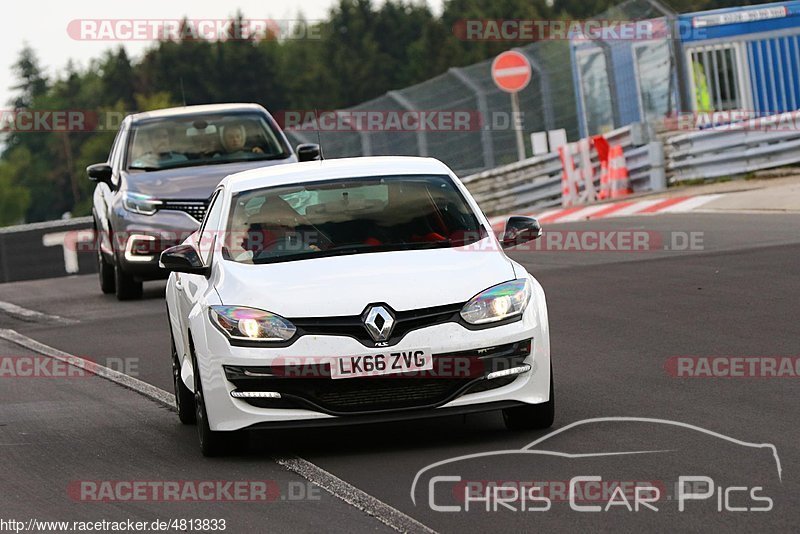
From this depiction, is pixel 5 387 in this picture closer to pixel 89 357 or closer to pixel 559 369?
pixel 89 357

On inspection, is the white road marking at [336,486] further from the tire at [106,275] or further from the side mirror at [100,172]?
the tire at [106,275]


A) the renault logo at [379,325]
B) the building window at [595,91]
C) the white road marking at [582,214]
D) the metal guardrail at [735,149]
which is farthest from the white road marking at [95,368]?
the building window at [595,91]

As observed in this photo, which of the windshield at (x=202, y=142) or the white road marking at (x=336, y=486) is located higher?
the windshield at (x=202, y=142)

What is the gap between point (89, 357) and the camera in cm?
1319

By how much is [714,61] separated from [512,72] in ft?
11.9

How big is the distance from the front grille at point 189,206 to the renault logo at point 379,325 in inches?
357

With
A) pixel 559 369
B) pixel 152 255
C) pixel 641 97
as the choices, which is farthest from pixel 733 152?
pixel 559 369

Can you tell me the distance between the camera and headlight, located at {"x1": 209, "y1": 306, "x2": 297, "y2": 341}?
25.9 feet

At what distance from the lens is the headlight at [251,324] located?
7.90 metres

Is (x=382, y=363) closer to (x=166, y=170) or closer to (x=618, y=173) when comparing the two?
(x=166, y=170)

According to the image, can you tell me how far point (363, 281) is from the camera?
804cm

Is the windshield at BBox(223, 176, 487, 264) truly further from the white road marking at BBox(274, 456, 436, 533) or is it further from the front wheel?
the white road marking at BBox(274, 456, 436, 533)
